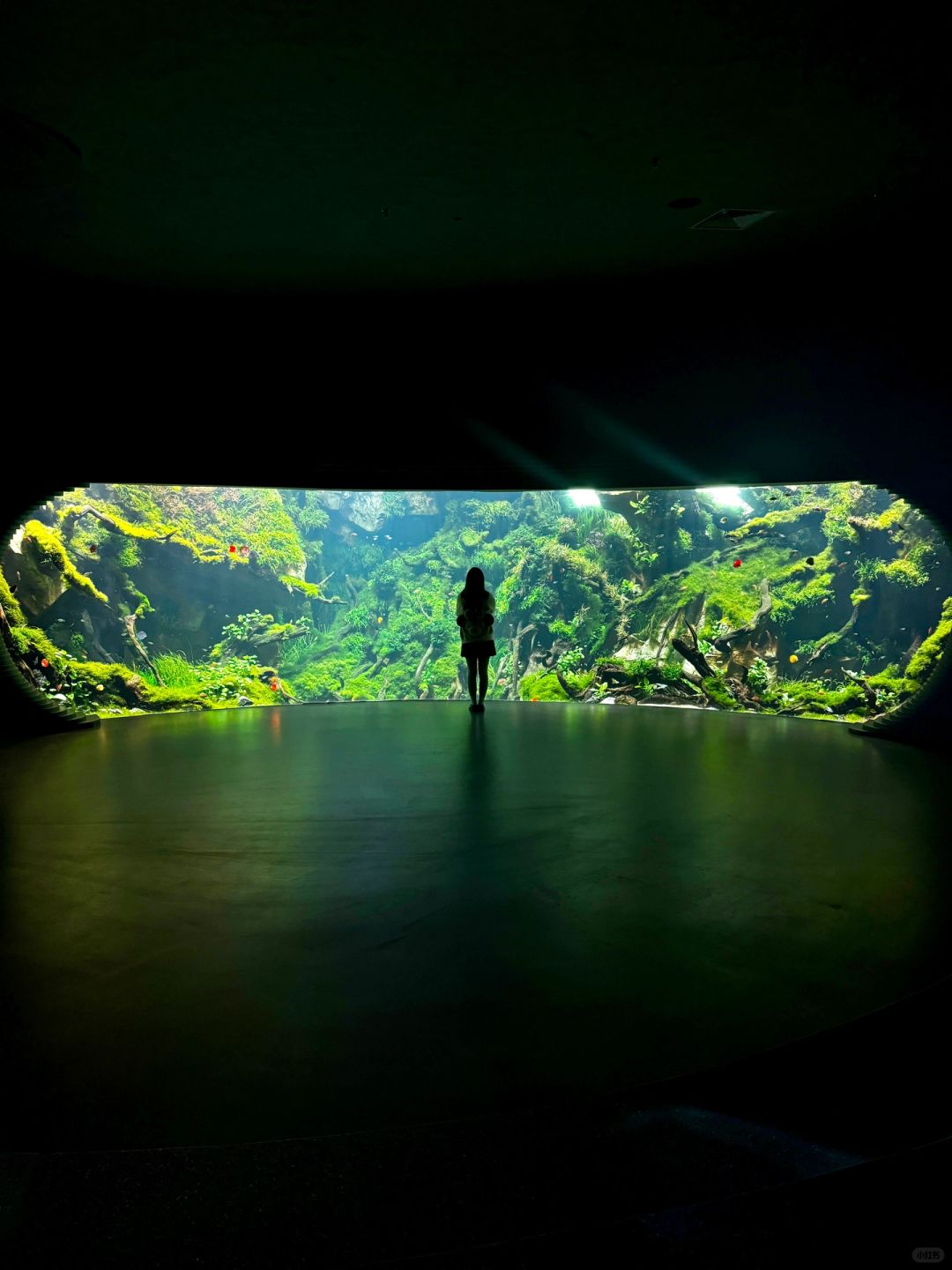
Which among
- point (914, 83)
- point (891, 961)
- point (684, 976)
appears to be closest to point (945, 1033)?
point (891, 961)

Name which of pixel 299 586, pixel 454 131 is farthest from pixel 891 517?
pixel 299 586

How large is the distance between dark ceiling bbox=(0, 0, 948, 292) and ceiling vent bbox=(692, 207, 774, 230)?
0.09 m

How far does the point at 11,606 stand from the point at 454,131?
15.4 meters

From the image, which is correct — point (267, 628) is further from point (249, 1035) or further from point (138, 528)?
point (249, 1035)

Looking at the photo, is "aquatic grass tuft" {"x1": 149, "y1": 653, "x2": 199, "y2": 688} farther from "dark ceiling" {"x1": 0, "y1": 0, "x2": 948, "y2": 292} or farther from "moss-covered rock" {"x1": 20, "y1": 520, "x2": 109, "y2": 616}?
"dark ceiling" {"x1": 0, "y1": 0, "x2": 948, "y2": 292}

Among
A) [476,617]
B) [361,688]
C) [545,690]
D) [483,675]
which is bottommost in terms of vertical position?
[361,688]

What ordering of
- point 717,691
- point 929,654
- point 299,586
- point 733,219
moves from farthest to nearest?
point 299,586
point 717,691
point 929,654
point 733,219

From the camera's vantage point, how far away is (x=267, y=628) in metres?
31.8

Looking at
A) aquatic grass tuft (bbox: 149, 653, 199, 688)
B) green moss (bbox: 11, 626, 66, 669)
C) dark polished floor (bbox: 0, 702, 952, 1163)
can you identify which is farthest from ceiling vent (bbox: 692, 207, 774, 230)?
aquatic grass tuft (bbox: 149, 653, 199, 688)

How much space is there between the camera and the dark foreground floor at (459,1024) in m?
1.34

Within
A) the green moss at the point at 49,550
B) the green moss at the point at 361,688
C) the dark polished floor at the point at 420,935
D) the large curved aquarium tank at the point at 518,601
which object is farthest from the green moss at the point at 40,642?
the green moss at the point at 361,688

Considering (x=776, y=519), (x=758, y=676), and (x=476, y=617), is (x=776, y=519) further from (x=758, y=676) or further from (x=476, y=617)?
(x=476, y=617)

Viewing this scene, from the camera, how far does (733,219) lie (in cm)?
526

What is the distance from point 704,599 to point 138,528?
17.4m
